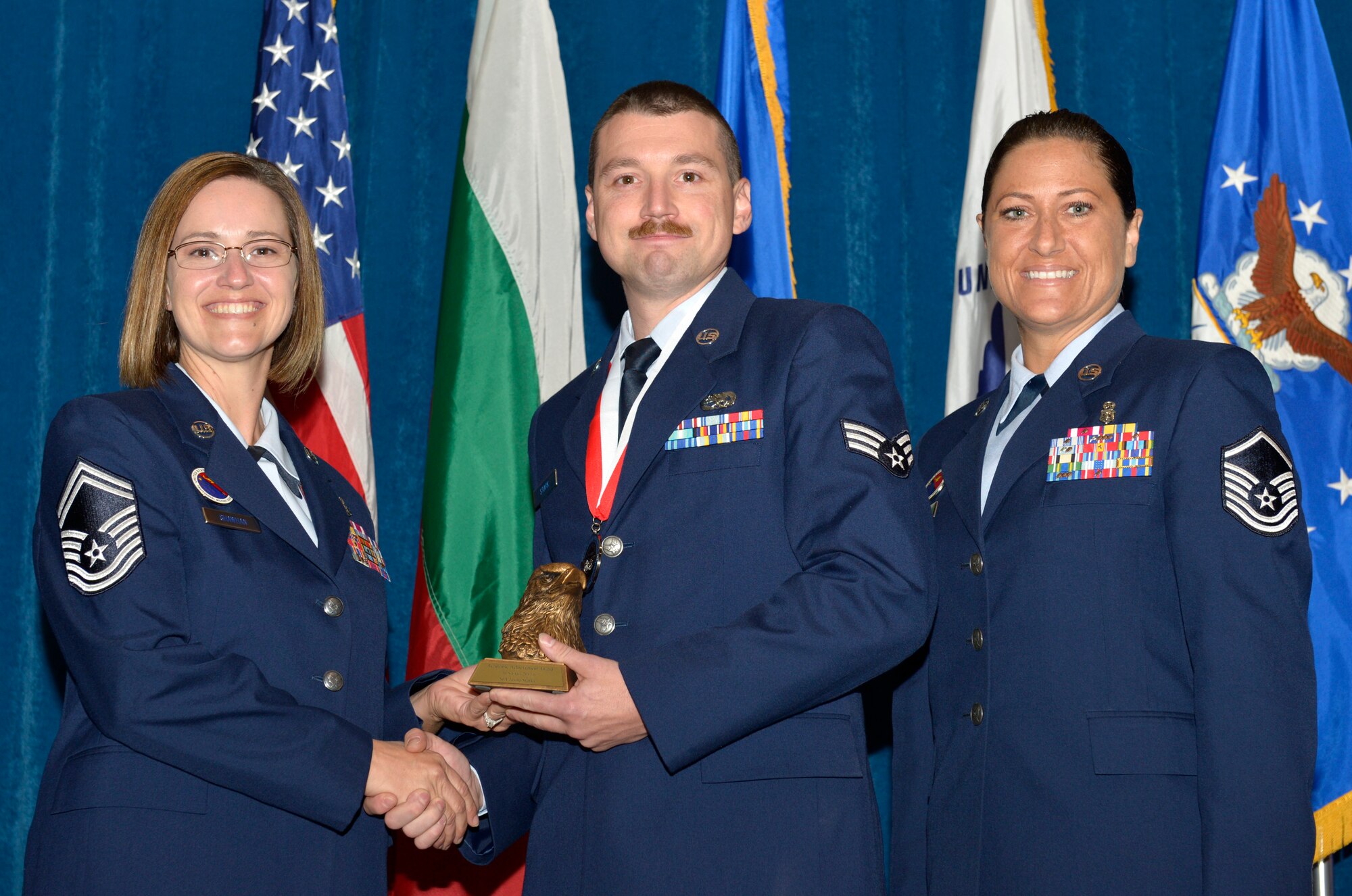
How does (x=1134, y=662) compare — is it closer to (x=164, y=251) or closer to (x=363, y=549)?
(x=363, y=549)

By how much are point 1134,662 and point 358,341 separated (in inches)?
97.1

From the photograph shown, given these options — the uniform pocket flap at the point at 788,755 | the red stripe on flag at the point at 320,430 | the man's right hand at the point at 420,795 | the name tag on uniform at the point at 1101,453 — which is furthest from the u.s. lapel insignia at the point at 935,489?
the red stripe on flag at the point at 320,430

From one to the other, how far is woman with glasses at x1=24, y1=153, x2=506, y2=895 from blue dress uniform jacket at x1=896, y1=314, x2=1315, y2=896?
955 millimetres

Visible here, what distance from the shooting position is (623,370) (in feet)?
8.02

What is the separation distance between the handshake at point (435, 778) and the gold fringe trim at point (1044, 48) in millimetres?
2675

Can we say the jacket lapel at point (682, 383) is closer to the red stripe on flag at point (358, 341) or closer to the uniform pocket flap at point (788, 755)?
the uniform pocket flap at point (788, 755)

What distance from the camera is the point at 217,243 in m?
2.48

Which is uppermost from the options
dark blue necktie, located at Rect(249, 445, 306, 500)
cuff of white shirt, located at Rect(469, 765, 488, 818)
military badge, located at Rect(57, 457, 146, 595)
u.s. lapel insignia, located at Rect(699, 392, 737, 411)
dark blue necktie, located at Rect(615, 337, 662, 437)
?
dark blue necktie, located at Rect(615, 337, 662, 437)

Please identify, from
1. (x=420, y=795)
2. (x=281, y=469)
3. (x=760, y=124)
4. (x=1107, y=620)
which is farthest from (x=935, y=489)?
(x=760, y=124)

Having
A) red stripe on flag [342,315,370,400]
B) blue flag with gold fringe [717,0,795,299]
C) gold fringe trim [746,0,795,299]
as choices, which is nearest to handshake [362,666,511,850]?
red stripe on flag [342,315,370,400]

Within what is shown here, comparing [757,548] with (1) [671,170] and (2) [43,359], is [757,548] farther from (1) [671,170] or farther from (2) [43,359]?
(2) [43,359]

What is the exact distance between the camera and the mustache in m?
2.46

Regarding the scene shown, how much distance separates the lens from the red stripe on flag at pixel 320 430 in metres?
3.73

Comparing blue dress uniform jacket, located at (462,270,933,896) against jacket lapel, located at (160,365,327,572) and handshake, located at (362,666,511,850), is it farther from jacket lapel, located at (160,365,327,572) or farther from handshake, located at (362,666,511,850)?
jacket lapel, located at (160,365,327,572)
